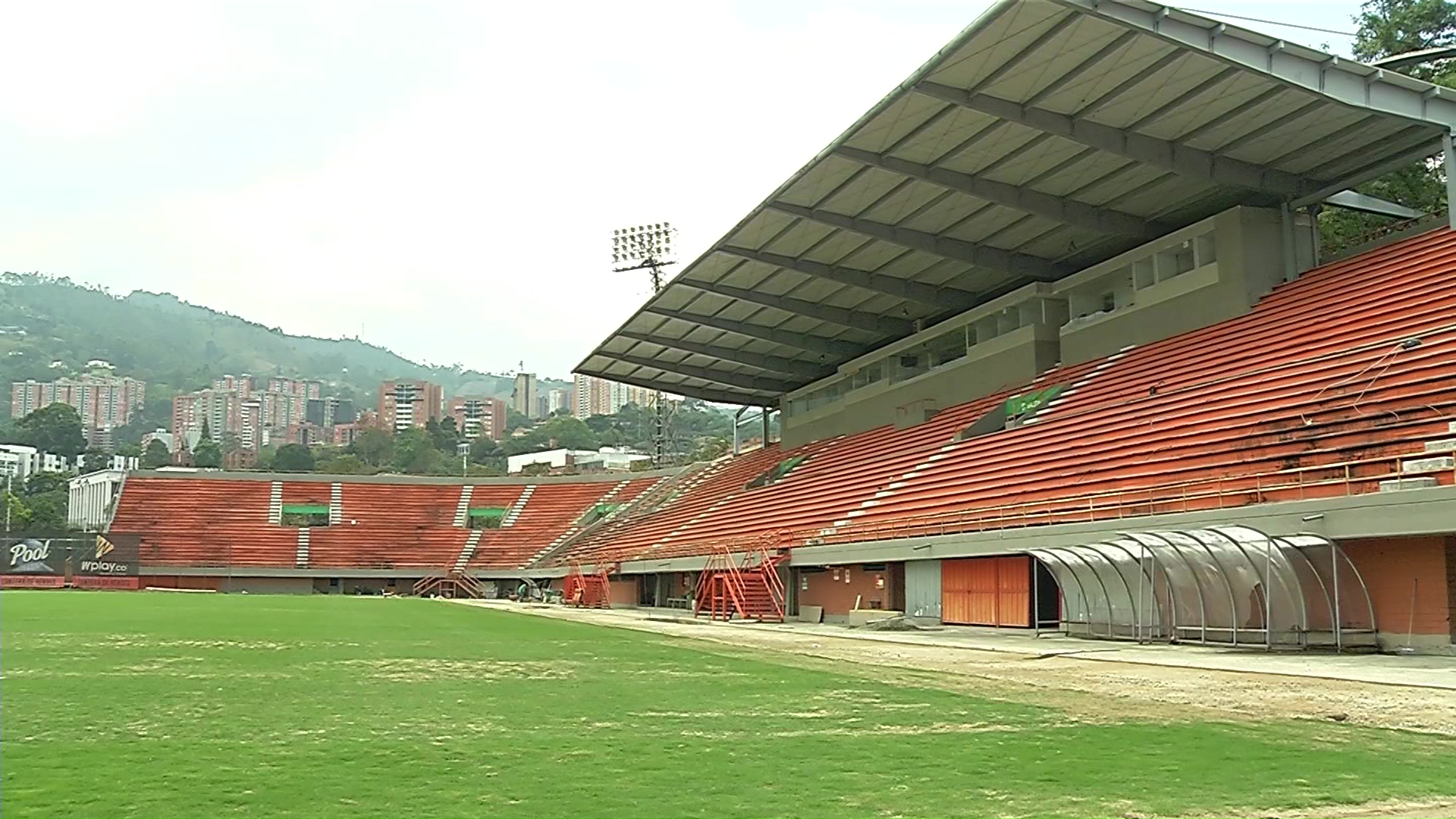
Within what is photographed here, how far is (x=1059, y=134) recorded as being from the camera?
23.2 m

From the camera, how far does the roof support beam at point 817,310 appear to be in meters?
35.6

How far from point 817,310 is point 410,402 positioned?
16499 cm

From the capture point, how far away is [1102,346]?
30828 mm

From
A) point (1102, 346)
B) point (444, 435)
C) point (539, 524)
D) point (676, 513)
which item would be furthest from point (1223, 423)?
point (444, 435)

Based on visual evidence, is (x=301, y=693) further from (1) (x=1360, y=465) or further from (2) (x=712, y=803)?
(1) (x=1360, y=465)

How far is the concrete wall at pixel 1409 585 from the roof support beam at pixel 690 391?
108ft

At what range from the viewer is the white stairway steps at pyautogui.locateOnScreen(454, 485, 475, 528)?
6612 cm

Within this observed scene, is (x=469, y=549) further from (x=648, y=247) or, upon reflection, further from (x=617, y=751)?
(x=617, y=751)

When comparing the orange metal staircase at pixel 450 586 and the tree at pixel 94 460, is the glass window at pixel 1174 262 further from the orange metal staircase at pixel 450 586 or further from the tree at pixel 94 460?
the tree at pixel 94 460

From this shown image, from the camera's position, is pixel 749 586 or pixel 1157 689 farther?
pixel 749 586

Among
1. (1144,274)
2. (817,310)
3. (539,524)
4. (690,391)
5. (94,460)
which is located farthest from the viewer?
(94,460)

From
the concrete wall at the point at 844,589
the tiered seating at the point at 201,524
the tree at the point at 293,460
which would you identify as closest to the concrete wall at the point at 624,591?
the concrete wall at the point at 844,589

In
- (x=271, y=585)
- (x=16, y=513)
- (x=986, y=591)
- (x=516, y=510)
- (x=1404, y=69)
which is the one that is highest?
(x=1404, y=69)

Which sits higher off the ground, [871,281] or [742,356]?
[871,281]
